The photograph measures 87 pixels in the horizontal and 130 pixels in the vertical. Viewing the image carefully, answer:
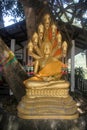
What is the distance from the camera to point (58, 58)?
163 inches

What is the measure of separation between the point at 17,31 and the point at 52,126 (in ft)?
22.6

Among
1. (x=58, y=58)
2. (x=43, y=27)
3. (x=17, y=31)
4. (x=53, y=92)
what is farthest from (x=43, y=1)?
(x=17, y=31)

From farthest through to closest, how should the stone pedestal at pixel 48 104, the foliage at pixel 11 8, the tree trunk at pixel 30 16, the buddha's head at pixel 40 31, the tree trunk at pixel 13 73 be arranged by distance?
the foliage at pixel 11 8
the tree trunk at pixel 30 16
the tree trunk at pixel 13 73
the buddha's head at pixel 40 31
the stone pedestal at pixel 48 104

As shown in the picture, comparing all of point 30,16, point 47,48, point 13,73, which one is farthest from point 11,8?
point 47,48

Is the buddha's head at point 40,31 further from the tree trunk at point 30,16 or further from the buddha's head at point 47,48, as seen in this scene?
the tree trunk at point 30,16

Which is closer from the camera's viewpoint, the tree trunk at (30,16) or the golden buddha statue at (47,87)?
the golden buddha statue at (47,87)

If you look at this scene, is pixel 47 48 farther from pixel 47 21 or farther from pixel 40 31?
pixel 47 21

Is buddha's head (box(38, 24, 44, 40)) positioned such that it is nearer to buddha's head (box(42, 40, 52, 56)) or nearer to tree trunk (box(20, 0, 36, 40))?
buddha's head (box(42, 40, 52, 56))

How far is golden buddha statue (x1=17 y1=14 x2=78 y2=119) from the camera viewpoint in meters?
3.78

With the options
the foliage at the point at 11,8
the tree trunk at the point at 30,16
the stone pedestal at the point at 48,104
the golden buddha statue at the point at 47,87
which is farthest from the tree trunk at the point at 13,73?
the foliage at the point at 11,8

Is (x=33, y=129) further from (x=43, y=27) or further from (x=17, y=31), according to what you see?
(x=17, y=31)

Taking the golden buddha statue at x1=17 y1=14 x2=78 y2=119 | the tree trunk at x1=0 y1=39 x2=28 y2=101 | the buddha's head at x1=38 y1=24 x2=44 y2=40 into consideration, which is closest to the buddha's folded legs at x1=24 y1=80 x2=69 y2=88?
the golden buddha statue at x1=17 y1=14 x2=78 y2=119

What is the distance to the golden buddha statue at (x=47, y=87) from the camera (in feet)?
12.4

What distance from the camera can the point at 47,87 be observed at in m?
3.86
